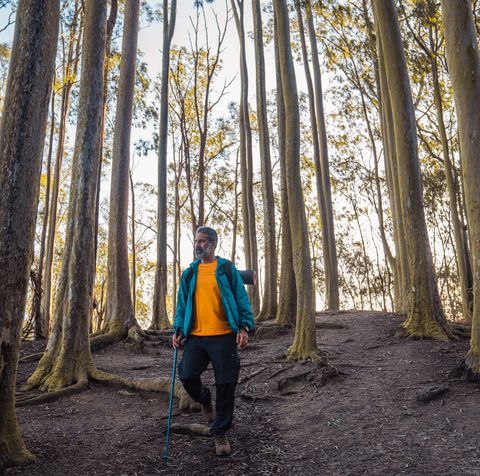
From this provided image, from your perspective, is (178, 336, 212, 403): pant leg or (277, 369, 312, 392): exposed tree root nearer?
(178, 336, 212, 403): pant leg

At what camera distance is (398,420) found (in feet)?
14.1

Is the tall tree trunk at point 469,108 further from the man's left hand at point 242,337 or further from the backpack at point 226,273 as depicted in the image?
the backpack at point 226,273

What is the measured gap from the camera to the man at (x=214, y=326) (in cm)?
362

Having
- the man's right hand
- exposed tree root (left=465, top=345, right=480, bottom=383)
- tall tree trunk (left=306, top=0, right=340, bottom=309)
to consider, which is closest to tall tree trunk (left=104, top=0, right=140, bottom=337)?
the man's right hand

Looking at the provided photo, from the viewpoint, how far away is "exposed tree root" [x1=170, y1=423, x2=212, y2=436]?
3.96 metres

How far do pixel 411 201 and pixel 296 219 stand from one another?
86.5 inches

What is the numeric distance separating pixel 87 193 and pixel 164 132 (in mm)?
8133

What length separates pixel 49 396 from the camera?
17.2 feet

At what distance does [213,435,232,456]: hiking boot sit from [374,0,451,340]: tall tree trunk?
5035 mm

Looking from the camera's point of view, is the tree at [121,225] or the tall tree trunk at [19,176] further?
the tree at [121,225]

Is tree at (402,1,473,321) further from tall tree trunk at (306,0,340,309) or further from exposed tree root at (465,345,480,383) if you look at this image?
exposed tree root at (465,345,480,383)

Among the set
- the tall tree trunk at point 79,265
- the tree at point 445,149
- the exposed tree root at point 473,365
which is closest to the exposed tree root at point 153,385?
the tall tree trunk at point 79,265

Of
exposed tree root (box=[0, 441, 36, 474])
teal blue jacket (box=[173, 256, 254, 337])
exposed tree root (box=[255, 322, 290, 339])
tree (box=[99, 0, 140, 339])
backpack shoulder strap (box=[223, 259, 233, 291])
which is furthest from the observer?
tree (box=[99, 0, 140, 339])

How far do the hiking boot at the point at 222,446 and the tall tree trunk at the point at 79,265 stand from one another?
8.98 feet
